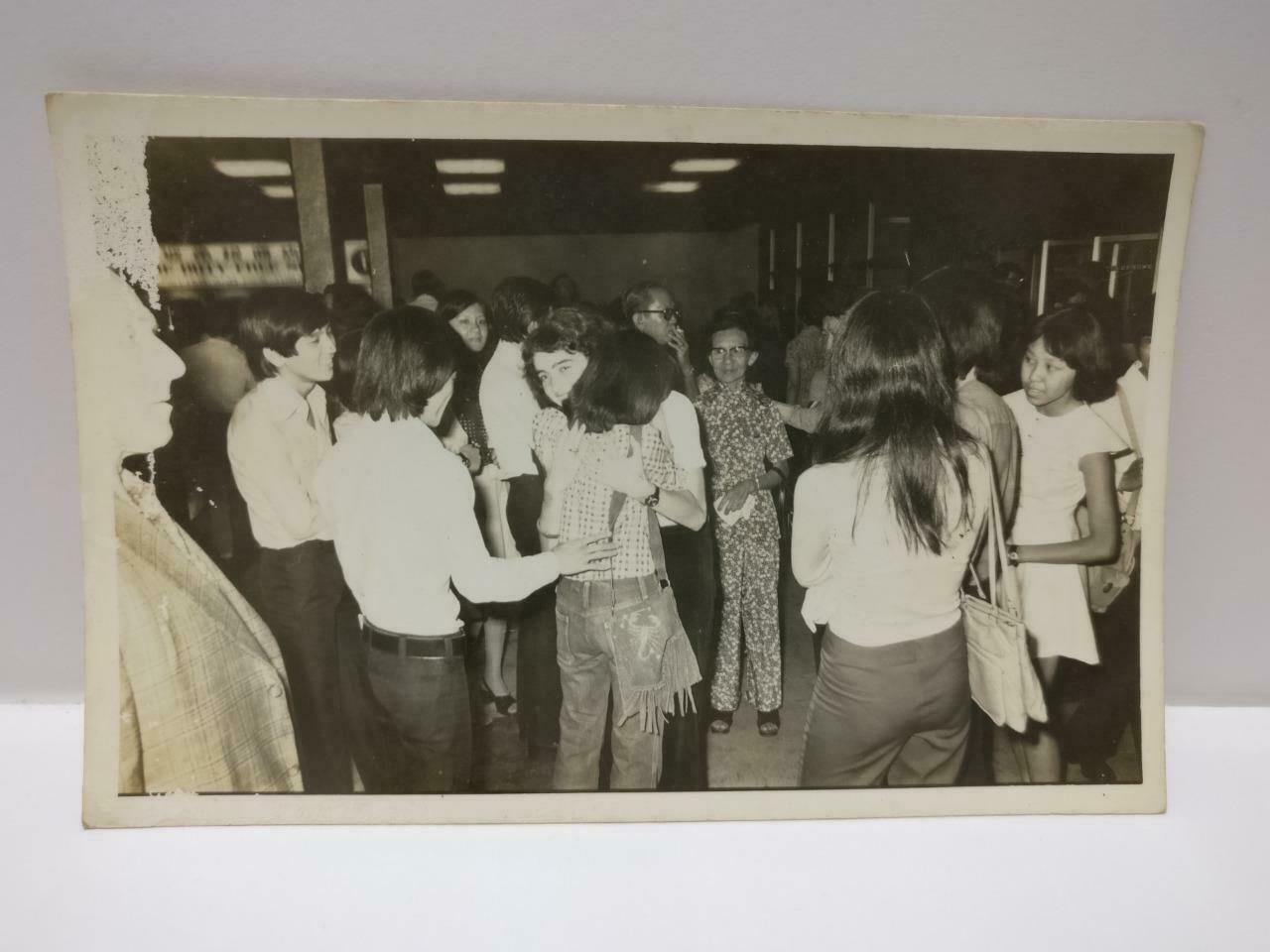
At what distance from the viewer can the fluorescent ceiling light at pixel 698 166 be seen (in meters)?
0.94

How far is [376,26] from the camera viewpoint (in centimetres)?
93

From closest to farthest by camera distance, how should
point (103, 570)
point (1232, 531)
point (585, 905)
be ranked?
1. point (585, 905)
2. point (103, 570)
3. point (1232, 531)

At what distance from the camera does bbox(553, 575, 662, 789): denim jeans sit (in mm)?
999

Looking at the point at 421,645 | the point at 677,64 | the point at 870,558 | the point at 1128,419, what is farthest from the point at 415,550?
the point at 1128,419

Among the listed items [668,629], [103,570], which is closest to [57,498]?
[103,570]

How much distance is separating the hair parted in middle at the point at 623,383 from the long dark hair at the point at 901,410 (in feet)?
0.68

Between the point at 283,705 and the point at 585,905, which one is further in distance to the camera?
the point at 283,705

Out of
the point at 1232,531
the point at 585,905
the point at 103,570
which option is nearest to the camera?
the point at 585,905

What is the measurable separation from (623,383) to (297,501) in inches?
17.1

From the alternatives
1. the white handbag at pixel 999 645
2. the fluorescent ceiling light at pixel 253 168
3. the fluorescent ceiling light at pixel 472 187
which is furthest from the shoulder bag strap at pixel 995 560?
the fluorescent ceiling light at pixel 253 168

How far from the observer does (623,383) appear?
3.20 ft

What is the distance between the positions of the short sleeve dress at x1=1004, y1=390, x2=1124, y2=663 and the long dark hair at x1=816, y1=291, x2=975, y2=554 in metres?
0.09

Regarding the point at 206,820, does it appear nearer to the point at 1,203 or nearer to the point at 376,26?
the point at 1,203

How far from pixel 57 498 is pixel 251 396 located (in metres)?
0.38
